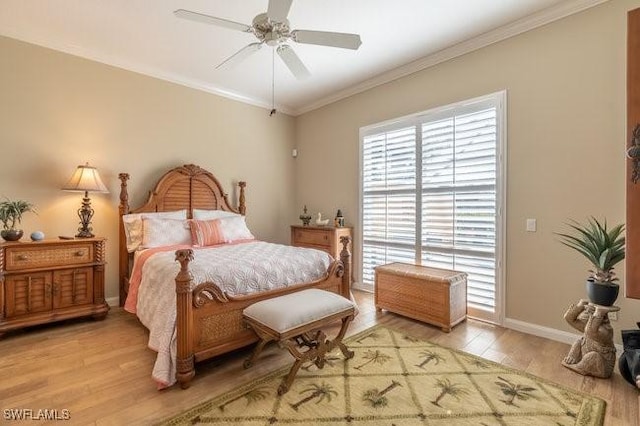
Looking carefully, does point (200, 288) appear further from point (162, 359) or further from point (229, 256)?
point (229, 256)

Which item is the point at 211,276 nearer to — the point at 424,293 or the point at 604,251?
the point at 424,293

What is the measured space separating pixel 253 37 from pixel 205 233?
2.22 m

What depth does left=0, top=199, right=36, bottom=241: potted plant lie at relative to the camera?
289 centimetres

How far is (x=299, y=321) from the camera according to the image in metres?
2.05

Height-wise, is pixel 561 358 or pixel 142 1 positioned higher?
pixel 142 1

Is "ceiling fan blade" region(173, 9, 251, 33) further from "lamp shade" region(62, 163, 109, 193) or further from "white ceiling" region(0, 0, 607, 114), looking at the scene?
"lamp shade" region(62, 163, 109, 193)

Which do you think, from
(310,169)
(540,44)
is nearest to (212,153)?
(310,169)

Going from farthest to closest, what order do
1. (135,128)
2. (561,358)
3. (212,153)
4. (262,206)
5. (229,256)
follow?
(262,206), (212,153), (135,128), (229,256), (561,358)

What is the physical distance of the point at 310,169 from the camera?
5391 mm

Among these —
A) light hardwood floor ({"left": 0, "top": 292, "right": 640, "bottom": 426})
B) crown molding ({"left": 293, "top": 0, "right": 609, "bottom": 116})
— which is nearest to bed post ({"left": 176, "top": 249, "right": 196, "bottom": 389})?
light hardwood floor ({"left": 0, "top": 292, "right": 640, "bottom": 426})

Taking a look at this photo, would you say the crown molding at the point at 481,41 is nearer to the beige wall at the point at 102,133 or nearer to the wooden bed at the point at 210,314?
the beige wall at the point at 102,133

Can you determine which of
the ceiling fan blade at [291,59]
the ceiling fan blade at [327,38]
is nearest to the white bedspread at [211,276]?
the ceiling fan blade at [291,59]

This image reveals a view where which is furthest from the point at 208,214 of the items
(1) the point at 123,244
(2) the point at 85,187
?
(2) the point at 85,187

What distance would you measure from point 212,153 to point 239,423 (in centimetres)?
373
